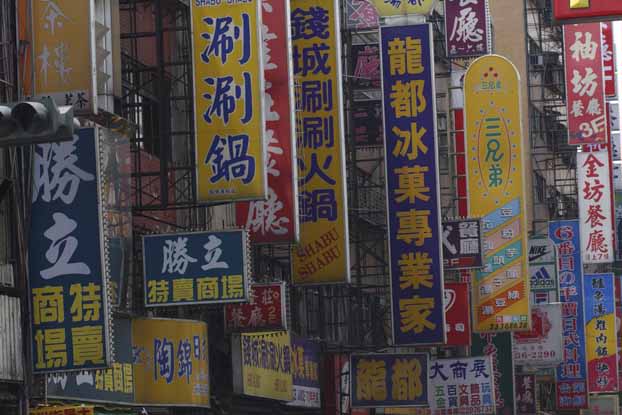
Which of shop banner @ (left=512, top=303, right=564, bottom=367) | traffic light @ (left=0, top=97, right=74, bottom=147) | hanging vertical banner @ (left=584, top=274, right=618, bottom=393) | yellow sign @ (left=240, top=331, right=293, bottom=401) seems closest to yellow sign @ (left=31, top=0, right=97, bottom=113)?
traffic light @ (left=0, top=97, right=74, bottom=147)

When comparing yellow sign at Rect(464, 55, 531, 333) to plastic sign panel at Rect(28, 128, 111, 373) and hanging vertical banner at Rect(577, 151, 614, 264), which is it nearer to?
hanging vertical banner at Rect(577, 151, 614, 264)

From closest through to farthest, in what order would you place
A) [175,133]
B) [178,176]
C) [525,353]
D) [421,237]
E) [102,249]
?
[102,249] → [175,133] → [178,176] → [421,237] → [525,353]

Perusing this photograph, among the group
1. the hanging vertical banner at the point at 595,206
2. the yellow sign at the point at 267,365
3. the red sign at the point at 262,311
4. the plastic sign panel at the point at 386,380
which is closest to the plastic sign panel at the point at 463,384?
the plastic sign panel at the point at 386,380

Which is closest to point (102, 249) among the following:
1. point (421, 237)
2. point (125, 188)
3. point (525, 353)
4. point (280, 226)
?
point (125, 188)

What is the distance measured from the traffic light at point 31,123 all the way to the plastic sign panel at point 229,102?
11164 millimetres

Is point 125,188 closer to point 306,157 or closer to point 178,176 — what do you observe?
point 178,176

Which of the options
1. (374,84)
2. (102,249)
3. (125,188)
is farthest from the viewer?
(374,84)

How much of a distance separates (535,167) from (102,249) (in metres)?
47.1

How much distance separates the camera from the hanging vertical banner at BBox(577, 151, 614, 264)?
60.0 m

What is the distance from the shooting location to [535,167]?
66312mm

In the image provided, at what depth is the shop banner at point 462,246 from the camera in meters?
38.6

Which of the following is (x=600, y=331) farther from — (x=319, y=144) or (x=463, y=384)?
(x=319, y=144)

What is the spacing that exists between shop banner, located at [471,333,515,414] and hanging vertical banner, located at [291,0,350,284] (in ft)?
47.4

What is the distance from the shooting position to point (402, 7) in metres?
36.4
